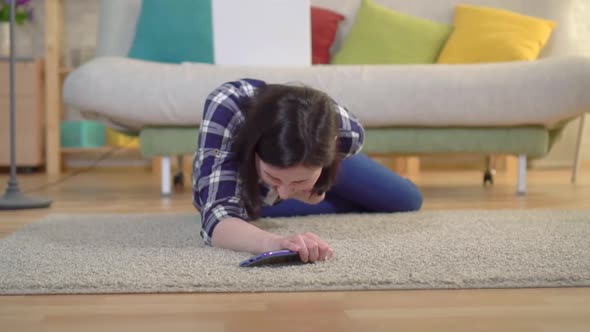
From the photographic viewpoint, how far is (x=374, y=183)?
1.78 m

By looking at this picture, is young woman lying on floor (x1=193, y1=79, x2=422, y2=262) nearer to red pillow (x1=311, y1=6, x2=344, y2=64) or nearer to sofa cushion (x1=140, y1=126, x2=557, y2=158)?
sofa cushion (x1=140, y1=126, x2=557, y2=158)

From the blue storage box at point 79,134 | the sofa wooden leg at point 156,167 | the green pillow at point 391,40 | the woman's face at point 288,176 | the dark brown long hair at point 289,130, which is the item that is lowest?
the sofa wooden leg at point 156,167

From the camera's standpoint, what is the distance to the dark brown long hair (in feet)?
3.53

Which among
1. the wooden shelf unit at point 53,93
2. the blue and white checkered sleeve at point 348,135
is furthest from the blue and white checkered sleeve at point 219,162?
the wooden shelf unit at point 53,93

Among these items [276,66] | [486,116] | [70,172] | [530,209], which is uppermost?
[276,66]

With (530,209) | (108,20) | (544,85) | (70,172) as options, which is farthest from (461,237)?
(70,172)

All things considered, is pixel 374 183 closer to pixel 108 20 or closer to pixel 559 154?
pixel 108 20

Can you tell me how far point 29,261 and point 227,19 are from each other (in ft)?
4.57

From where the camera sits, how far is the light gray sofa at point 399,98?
2156 mm

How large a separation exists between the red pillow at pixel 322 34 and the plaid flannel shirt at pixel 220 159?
1.41 meters

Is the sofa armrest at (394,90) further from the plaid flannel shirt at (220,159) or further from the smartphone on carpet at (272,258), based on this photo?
the smartphone on carpet at (272,258)

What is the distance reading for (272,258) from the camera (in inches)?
43.5

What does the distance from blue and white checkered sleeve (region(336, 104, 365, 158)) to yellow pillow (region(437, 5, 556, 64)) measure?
1.33 m

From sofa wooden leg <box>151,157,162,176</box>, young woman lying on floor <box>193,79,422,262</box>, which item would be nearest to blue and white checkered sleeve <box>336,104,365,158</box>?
young woman lying on floor <box>193,79,422,262</box>
